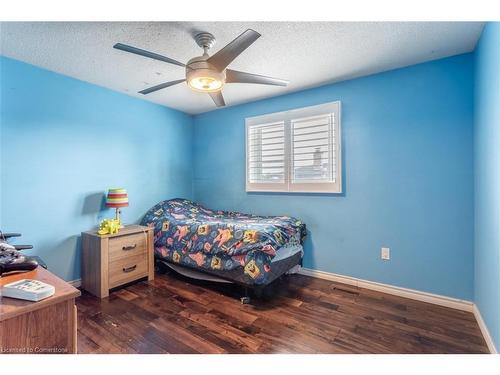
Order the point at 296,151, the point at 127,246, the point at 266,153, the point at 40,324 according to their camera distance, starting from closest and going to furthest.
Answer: the point at 40,324 → the point at 127,246 → the point at 296,151 → the point at 266,153

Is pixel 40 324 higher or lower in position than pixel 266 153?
lower

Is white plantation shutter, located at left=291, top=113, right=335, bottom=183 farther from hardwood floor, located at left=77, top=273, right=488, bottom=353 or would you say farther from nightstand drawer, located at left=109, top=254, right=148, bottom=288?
nightstand drawer, located at left=109, top=254, right=148, bottom=288

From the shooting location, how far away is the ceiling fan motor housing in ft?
5.51

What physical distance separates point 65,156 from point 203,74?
1865mm

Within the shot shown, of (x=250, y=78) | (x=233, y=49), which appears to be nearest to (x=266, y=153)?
(x=250, y=78)

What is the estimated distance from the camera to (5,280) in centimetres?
102

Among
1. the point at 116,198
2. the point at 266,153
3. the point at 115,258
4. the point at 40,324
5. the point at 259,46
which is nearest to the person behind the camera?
the point at 40,324

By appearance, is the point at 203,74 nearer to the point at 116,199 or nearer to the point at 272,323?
the point at 116,199

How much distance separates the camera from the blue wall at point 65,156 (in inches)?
85.4

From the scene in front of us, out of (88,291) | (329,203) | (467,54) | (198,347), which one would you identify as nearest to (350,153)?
(329,203)

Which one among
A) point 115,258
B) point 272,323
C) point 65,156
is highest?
point 65,156

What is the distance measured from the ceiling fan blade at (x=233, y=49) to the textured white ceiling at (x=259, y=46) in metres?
0.30

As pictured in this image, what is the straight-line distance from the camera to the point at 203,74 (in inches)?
66.2

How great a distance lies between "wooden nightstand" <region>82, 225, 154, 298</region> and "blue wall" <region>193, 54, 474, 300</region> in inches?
70.7
